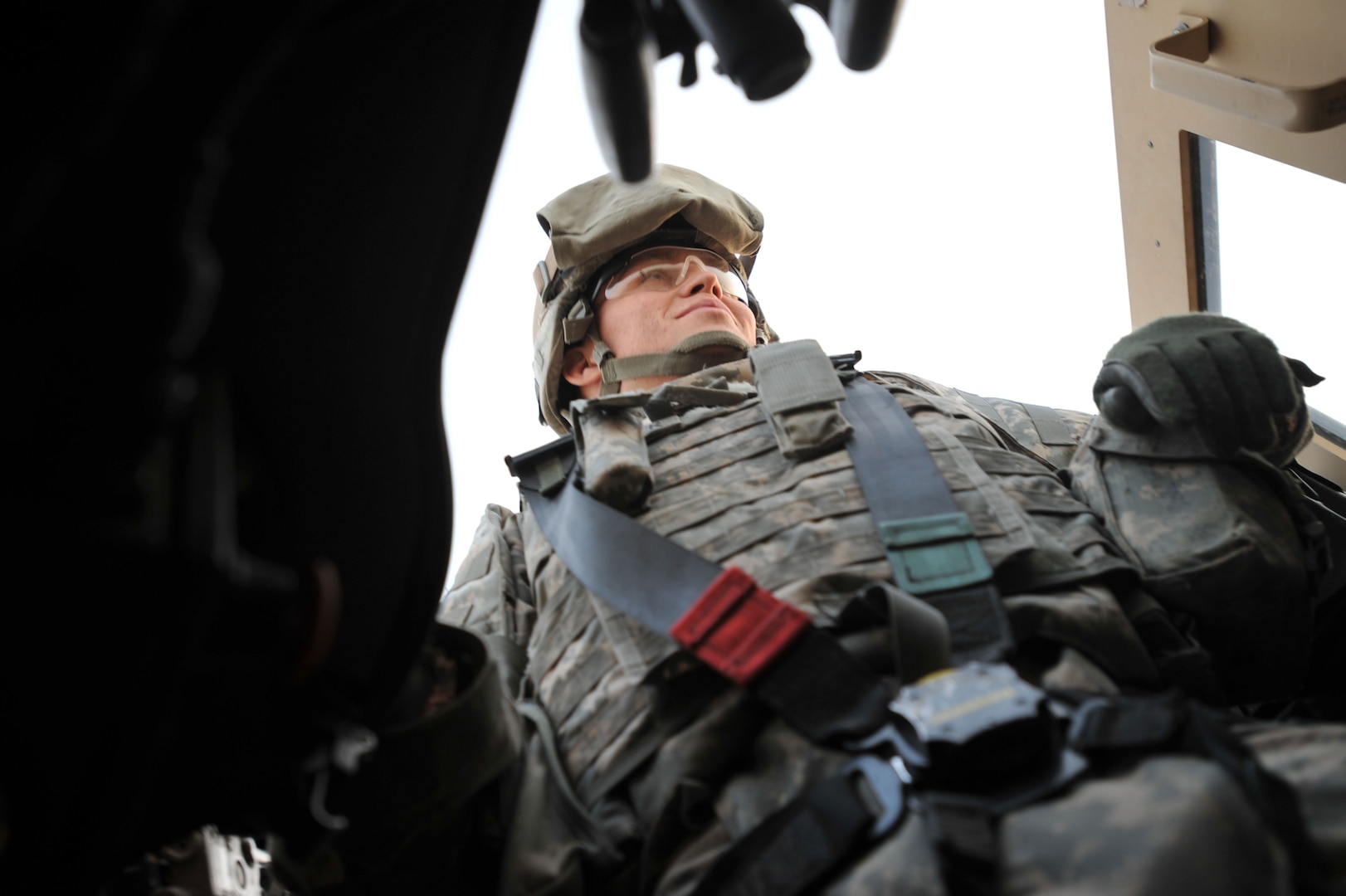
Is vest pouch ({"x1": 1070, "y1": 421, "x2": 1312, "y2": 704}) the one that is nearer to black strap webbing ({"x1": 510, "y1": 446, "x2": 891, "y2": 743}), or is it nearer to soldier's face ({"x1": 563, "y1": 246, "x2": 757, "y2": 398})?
black strap webbing ({"x1": 510, "y1": 446, "x2": 891, "y2": 743})

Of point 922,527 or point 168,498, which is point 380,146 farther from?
point 922,527

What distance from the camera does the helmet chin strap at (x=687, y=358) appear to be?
8.67 ft

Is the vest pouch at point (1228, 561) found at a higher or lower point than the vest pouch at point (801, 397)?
lower

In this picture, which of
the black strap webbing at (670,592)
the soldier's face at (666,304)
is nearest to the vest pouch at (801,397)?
the black strap webbing at (670,592)

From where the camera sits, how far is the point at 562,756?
64.6 inches

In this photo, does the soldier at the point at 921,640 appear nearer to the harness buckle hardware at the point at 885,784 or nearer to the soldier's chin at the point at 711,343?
the harness buckle hardware at the point at 885,784

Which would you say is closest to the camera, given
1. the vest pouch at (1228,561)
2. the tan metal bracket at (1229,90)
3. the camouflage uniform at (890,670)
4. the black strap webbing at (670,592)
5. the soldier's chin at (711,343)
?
the camouflage uniform at (890,670)

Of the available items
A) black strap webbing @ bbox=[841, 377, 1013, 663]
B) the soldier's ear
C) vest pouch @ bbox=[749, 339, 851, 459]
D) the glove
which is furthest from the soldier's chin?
the glove

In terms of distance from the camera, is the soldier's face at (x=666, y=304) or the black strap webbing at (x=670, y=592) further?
the soldier's face at (x=666, y=304)

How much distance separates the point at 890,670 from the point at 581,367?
71.2 inches

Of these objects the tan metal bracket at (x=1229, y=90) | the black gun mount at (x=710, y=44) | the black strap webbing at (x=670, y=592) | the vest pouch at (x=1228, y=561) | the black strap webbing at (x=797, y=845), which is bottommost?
the vest pouch at (x=1228, y=561)

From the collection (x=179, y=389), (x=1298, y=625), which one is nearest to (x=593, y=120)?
(x=179, y=389)

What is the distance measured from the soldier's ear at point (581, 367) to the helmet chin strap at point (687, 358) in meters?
0.18

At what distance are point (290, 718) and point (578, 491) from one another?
2.70 ft
